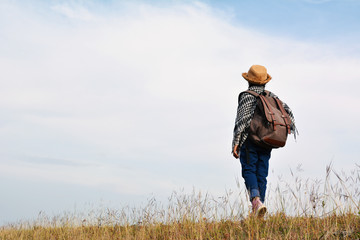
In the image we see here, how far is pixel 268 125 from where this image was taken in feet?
18.6

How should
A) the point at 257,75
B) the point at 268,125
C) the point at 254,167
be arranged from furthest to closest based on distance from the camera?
the point at 257,75 → the point at 254,167 → the point at 268,125

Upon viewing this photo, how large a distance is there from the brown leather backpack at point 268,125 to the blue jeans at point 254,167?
0.18 metres

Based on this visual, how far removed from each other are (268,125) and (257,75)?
96 cm

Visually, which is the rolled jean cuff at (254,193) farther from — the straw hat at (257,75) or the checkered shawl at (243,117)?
the straw hat at (257,75)

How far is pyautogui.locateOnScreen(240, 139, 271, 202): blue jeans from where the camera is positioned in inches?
226

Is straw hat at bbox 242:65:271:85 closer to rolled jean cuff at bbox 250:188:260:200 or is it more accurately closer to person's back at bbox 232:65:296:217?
person's back at bbox 232:65:296:217

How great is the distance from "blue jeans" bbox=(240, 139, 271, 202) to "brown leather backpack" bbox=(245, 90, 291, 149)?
179 mm

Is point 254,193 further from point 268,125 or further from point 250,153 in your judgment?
point 268,125

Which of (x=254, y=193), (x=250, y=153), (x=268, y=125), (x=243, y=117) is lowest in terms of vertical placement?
(x=254, y=193)

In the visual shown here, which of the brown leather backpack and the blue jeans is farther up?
the brown leather backpack

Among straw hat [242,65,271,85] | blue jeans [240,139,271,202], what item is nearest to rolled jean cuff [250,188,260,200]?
blue jeans [240,139,271,202]

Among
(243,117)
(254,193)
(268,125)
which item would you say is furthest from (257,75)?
(254,193)

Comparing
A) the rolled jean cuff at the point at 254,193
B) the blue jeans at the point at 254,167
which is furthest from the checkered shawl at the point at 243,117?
the rolled jean cuff at the point at 254,193

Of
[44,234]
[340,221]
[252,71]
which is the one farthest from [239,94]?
[44,234]
